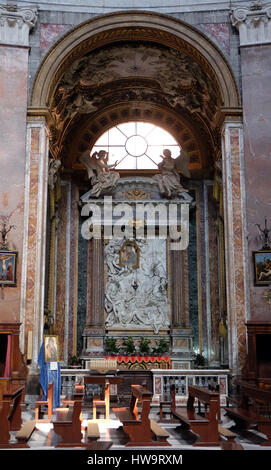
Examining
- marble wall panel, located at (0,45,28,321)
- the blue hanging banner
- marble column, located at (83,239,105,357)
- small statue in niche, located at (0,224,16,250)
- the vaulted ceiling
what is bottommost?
the blue hanging banner

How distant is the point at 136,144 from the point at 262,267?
7.75 metres

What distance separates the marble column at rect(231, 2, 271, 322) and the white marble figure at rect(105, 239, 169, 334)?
4557 millimetres

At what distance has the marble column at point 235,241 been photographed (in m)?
13.9

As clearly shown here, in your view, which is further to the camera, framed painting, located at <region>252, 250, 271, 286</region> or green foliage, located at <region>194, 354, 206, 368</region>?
green foliage, located at <region>194, 354, 206, 368</region>

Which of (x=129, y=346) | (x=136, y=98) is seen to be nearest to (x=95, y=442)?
(x=129, y=346)

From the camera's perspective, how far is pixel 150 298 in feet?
59.1

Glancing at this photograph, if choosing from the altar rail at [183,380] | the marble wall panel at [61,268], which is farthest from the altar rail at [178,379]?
the marble wall panel at [61,268]

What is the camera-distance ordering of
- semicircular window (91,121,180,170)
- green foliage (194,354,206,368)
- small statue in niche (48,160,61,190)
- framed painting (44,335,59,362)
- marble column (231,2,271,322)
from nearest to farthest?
framed painting (44,335,59,362), marble column (231,2,271,322), small statue in niche (48,160,61,190), green foliage (194,354,206,368), semicircular window (91,121,180,170)

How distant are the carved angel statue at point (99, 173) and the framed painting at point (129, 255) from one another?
182 centimetres

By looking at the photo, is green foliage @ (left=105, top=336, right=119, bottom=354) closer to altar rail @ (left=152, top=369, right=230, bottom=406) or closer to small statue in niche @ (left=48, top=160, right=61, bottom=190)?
altar rail @ (left=152, top=369, right=230, bottom=406)

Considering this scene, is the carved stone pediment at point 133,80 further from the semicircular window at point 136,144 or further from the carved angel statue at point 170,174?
the carved angel statue at point 170,174

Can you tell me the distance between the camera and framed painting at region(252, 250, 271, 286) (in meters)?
13.8

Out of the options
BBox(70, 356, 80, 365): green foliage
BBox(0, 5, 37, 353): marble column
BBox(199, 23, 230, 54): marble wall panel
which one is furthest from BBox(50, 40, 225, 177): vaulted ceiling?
BBox(70, 356, 80, 365): green foliage
